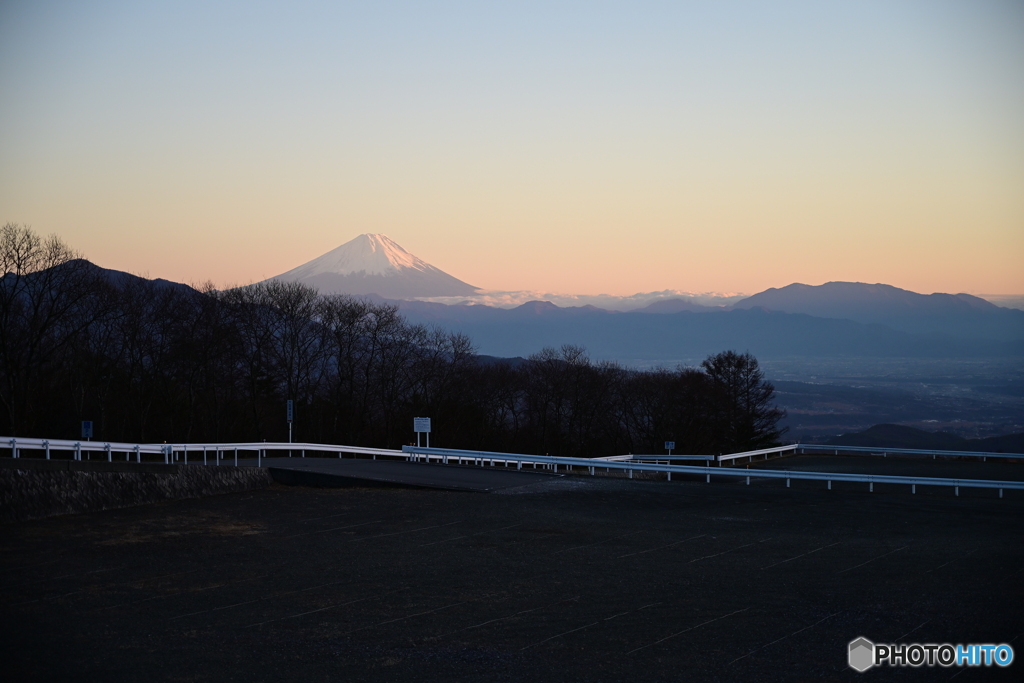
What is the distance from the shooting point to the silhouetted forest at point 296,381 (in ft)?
174

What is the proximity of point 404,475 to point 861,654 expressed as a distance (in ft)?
60.4

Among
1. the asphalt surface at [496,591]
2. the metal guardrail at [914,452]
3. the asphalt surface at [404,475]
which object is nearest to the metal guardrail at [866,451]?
the metal guardrail at [914,452]

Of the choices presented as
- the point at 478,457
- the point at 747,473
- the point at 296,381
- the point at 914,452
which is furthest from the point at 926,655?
the point at 296,381

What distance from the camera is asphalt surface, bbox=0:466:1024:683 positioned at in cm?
890

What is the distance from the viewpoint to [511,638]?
9.71 m

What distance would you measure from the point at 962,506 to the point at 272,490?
16.8 m

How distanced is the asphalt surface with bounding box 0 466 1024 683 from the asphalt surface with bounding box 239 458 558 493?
4.21 metres

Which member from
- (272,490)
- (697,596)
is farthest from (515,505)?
(697,596)

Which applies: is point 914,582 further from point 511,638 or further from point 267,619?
point 267,619

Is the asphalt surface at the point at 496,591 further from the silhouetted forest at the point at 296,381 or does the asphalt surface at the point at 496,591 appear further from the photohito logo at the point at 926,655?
the silhouetted forest at the point at 296,381

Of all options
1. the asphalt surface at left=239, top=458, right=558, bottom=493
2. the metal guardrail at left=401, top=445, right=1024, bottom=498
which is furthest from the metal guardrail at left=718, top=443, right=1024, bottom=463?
the asphalt surface at left=239, top=458, right=558, bottom=493

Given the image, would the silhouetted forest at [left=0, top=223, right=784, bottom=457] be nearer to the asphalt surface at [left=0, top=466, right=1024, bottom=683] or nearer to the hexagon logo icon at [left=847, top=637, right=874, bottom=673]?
the asphalt surface at [left=0, top=466, right=1024, bottom=683]

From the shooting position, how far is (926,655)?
9031 millimetres

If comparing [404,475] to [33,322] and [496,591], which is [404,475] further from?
[33,322]
